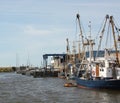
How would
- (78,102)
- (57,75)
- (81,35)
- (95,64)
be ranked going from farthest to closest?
(57,75) < (81,35) < (95,64) < (78,102)

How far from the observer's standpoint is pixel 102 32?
94.2 m

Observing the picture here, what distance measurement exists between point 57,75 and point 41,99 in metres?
101

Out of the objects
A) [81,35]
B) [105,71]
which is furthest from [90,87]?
[81,35]

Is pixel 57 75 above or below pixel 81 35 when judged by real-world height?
Result: below

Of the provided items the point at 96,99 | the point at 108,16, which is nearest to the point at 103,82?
the point at 96,99

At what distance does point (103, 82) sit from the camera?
73.6m

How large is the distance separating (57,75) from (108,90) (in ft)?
296

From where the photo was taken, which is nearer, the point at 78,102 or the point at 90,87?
the point at 78,102

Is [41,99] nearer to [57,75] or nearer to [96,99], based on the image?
[96,99]

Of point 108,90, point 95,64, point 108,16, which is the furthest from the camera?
point 108,16

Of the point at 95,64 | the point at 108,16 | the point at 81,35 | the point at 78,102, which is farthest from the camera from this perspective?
the point at 81,35

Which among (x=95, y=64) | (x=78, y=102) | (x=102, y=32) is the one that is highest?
(x=102, y=32)

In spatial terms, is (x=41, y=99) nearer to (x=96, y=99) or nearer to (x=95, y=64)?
(x=96, y=99)

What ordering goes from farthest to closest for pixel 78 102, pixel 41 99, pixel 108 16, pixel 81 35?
1. pixel 81 35
2. pixel 108 16
3. pixel 41 99
4. pixel 78 102
